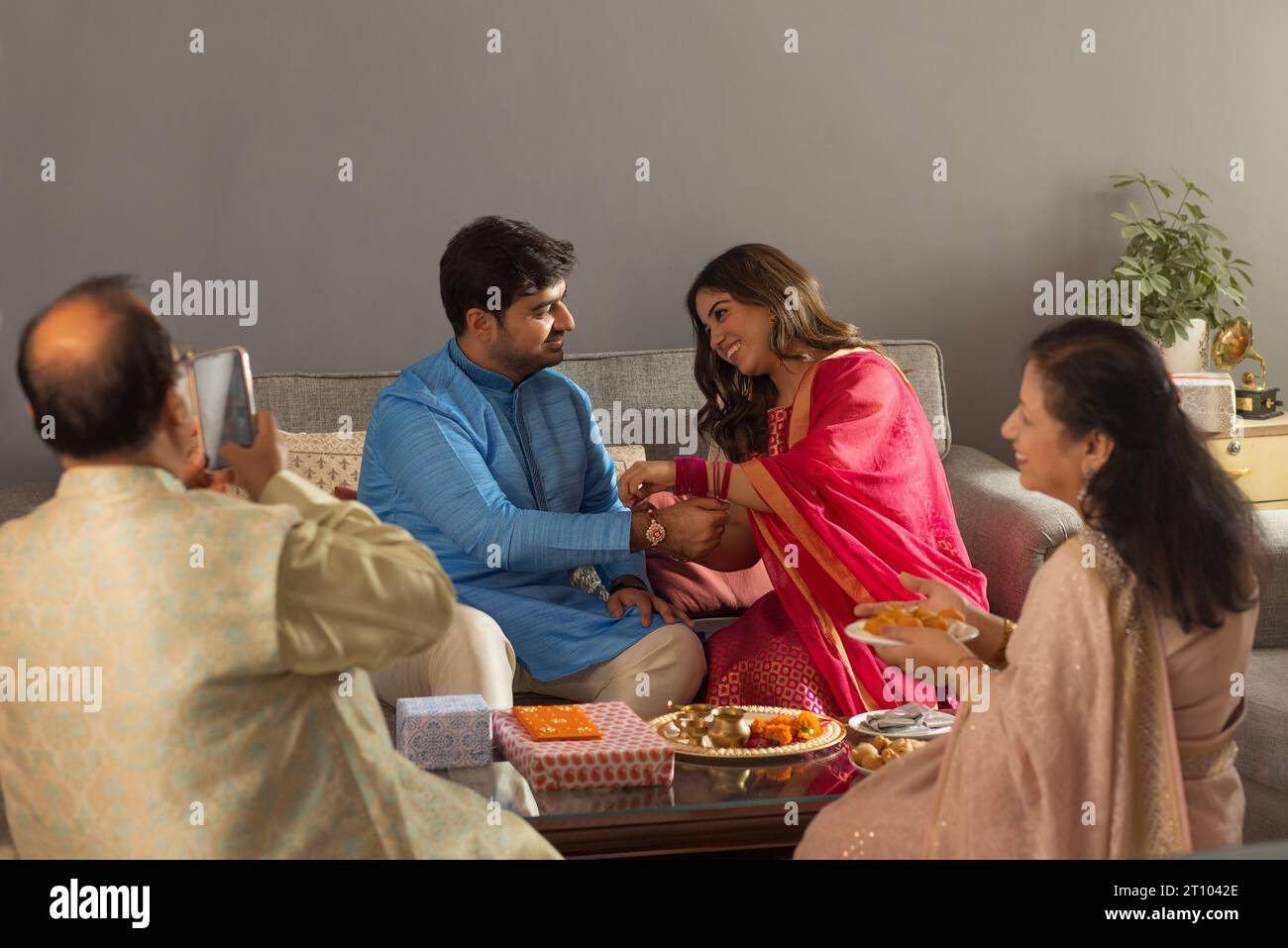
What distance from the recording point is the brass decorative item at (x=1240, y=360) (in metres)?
4.03

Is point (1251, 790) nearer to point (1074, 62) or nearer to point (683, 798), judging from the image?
point (683, 798)

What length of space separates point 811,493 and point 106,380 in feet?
5.88

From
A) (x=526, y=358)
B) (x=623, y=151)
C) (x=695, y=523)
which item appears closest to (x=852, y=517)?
(x=695, y=523)

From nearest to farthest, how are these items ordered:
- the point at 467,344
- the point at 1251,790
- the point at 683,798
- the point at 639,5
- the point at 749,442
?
the point at 683,798 → the point at 1251,790 → the point at 467,344 → the point at 749,442 → the point at 639,5

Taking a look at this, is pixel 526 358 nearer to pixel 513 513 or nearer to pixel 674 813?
pixel 513 513

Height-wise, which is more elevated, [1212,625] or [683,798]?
[1212,625]

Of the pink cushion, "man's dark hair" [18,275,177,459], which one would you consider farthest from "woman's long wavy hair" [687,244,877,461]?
"man's dark hair" [18,275,177,459]

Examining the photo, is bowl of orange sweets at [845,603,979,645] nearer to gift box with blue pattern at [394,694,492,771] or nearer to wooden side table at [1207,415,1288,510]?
gift box with blue pattern at [394,694,492,771]

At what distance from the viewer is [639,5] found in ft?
12.8

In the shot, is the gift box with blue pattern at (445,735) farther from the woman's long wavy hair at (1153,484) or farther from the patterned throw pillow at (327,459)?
the patterned throw pillow at (327,459)

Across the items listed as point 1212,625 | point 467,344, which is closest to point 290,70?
point 467,344

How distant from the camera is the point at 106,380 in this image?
1.31 meters

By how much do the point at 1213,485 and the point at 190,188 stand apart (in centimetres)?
290

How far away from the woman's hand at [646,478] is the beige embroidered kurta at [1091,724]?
1.39 metres
